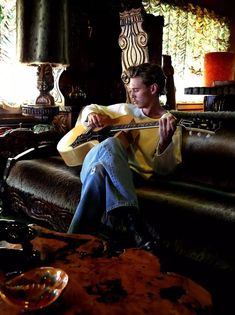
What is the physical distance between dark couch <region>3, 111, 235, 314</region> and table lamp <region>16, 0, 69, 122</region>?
0.58 meters

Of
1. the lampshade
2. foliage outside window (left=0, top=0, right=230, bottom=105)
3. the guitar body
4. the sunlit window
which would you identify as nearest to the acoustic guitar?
the guitar body

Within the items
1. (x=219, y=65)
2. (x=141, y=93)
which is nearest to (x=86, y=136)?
(x=141, y=93)

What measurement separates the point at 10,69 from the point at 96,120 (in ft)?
6.88

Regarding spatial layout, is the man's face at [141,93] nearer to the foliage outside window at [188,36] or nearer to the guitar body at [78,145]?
the guitar body at [78,145]

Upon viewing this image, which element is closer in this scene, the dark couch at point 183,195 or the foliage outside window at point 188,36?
the dark couch at point 183,195

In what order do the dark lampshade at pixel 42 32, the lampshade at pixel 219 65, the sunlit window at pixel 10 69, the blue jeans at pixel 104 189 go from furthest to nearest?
the lampshade at pixel 219 65 < the sunlit window at pixel 10 69 < the dark lampshade at pixel 42 32 < the blue jeans at pixel 104 189

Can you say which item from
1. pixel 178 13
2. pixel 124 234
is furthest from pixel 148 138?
pixel 178 13

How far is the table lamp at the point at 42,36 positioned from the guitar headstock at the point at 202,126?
5.70 feet

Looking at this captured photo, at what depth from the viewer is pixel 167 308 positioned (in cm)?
95

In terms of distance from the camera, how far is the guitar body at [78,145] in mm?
2453

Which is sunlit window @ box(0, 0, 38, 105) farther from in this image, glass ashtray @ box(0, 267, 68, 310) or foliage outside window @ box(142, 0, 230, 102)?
glass ashtray @ box(0, 267, 68, 310)

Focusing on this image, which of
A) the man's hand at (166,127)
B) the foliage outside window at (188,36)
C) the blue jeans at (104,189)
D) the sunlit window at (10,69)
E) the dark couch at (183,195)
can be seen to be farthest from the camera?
the foliage outside window at (188,36)

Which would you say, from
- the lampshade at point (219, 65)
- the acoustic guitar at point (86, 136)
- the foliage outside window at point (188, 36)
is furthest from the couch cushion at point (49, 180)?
the foliage outside window at point (188, 36)

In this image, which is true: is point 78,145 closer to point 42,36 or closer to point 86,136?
point 86,136
